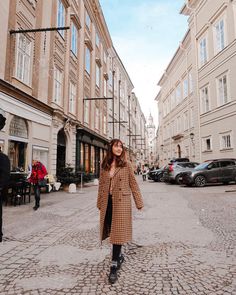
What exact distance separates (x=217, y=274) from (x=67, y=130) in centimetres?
1554

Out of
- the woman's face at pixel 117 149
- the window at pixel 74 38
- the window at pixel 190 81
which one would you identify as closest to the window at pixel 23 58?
the window at pixel 74 38

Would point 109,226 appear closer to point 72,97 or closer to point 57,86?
point 57,86

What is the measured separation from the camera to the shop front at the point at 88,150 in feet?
66.5

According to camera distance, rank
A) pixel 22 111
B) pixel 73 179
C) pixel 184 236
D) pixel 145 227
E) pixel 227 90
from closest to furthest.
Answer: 1. pixel 184 236
2. pixel 145 227
3. pixel 22 111
4. pixel 73 179
5. pixel 227 90

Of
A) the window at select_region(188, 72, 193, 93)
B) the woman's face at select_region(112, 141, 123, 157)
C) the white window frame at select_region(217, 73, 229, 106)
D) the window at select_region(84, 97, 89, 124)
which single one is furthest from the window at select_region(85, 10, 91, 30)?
the woman's face at select_region(112, 141, 123, 157)

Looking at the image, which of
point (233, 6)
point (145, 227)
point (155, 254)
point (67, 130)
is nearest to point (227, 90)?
point (233, 6)

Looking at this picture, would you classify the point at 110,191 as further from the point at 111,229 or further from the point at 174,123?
the point at 174,123

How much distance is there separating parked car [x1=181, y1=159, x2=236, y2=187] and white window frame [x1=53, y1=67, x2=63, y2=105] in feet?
31.4

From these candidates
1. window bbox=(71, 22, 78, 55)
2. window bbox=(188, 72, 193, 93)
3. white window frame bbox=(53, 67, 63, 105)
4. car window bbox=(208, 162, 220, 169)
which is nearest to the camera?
car window bbox=(208, 162, 220, 169)

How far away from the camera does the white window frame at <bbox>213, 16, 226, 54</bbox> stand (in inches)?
800

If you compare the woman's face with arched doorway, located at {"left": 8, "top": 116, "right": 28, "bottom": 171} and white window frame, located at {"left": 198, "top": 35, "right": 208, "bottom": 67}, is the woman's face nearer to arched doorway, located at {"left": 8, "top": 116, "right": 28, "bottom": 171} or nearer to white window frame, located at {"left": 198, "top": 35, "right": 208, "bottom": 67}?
arched doorway, located at {"left": 8, "top": 116, "right": 28, "bottom": 171}

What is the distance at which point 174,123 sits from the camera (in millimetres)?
39219

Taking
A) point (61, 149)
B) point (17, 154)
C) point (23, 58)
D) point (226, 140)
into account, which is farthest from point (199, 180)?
point (23, 58)

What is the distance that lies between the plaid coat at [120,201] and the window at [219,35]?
20.6 meters
